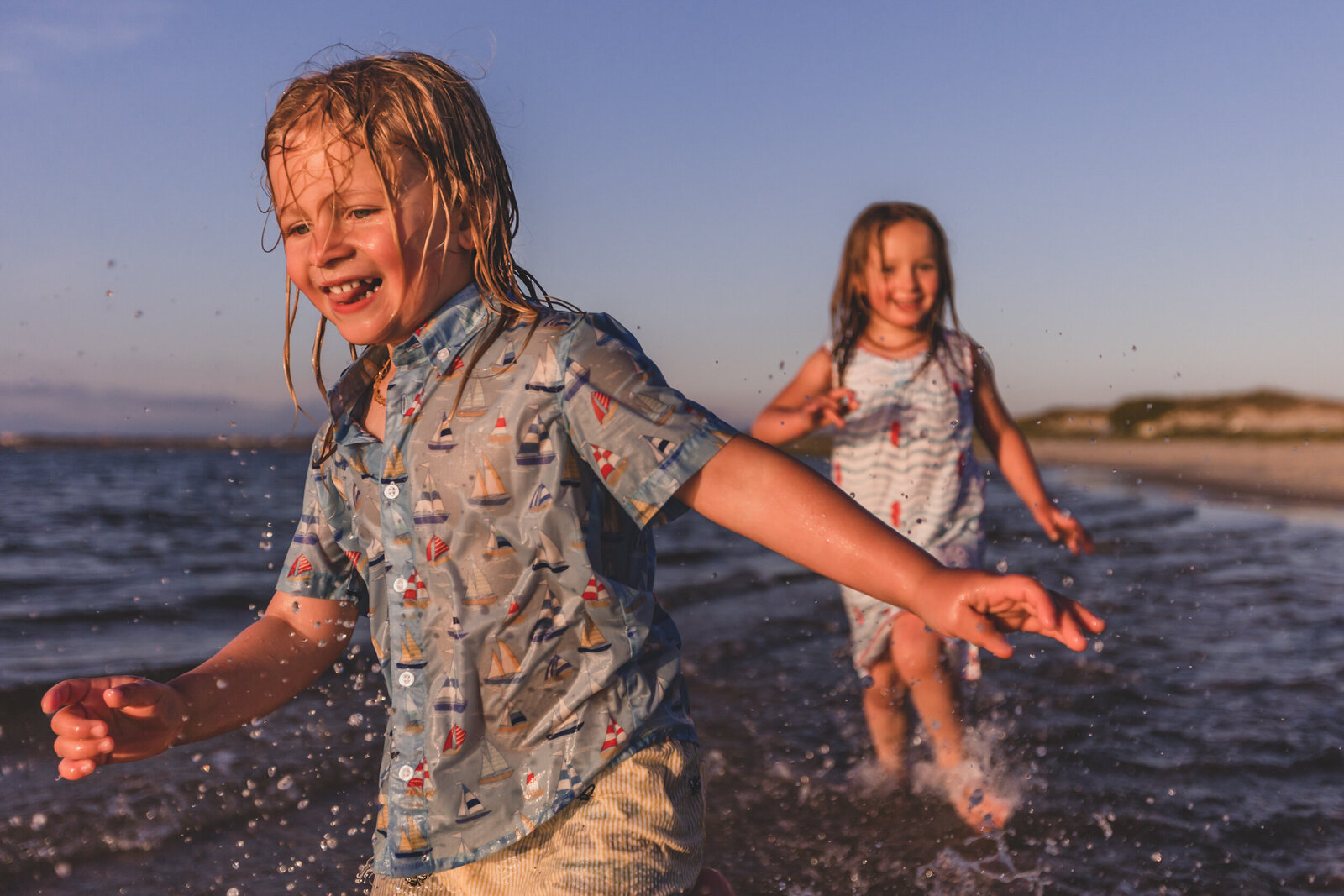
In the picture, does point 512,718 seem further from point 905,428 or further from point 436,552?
point 905,428

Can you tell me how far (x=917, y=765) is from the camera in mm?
4273

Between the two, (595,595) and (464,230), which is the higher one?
(464,230)

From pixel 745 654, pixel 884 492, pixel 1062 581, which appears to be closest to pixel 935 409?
pixel 884 492

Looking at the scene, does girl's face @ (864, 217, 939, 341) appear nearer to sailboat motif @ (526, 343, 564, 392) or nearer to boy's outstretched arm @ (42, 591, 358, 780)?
boy's outstretched arm @ (42, 591, 358, 780)

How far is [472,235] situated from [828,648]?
557 centimetres

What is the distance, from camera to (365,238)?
1.77 m

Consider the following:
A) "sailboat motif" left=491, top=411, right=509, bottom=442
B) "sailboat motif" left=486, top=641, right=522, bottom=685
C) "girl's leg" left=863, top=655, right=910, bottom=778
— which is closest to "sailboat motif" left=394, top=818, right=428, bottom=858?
"sailboat motif" left=486, top=641, right=522, bottom=685

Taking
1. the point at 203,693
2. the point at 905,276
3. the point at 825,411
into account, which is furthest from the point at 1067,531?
the point at 203,693

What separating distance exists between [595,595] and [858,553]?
0.42m

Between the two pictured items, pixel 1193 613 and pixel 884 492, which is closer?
pixel 884 492

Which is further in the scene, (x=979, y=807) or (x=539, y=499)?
(x=979, y=807)

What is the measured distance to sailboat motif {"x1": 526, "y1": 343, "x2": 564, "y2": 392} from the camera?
1599 millimetres

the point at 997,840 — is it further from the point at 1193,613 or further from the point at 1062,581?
the point at 1062,581

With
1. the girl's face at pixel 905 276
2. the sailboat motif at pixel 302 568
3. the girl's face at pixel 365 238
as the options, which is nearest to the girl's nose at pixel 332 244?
the girl's face at pixel 365 238
